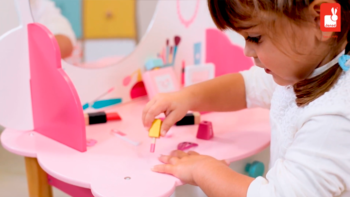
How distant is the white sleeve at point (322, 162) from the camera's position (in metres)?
0.45

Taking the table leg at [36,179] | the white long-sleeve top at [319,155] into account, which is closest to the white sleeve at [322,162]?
the white long-sleeve top at [319,155]

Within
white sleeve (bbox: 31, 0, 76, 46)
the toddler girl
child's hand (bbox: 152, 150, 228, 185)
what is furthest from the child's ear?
white sleeve (bbox: 31, 0, 76, 46)

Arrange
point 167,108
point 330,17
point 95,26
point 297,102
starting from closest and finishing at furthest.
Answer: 1. point 330,17
2. point 297,102
3. point 167,108
4. point 95,26

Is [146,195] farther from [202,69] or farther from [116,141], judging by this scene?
[202,69]

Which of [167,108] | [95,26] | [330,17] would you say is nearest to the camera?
[330,17]

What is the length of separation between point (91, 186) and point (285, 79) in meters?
0.32

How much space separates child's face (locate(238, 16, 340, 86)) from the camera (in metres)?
0.47

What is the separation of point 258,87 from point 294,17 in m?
0.30

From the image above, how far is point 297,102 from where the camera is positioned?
0.56 metres

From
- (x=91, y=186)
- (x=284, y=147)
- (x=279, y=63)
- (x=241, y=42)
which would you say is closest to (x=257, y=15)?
(x=279, y=63)

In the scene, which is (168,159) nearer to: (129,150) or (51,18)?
(129,150)

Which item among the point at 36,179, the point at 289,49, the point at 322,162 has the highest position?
A: the point at 289,49

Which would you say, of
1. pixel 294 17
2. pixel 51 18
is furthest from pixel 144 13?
pixel 294 17

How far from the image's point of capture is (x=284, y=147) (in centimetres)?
58
